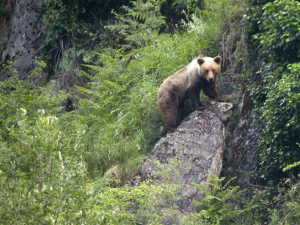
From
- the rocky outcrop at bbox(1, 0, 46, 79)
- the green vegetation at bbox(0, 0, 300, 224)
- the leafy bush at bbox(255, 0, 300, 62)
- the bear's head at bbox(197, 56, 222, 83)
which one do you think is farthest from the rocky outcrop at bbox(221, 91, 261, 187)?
the rocky outcrop at bbox(1, 0, 46, 79)

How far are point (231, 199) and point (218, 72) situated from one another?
2669mm

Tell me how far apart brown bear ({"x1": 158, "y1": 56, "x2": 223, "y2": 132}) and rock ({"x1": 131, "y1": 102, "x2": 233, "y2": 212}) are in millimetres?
350

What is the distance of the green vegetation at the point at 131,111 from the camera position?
574 centimetres

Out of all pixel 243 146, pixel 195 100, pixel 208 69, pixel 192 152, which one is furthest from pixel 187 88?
pixel 243 146

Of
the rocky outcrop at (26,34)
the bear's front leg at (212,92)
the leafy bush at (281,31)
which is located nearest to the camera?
the leafy bush at (281,31)

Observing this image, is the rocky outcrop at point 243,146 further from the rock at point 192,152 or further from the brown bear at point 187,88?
the brown bear at point 187,88

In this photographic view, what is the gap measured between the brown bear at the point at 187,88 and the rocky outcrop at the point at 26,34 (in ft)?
18.5

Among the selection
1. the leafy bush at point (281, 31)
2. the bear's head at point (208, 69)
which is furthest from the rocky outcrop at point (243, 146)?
the leafy bush at point (281, 31)

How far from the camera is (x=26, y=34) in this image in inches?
600

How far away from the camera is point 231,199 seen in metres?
9.72

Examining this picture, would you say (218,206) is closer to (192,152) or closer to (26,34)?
(192,152)

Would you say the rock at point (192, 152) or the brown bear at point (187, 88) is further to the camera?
the brown bear at point (187, 88)

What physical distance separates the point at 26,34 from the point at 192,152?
7.61 metres

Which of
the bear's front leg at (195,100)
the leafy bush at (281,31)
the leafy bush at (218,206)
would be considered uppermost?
the leafy bush at (281,31)
